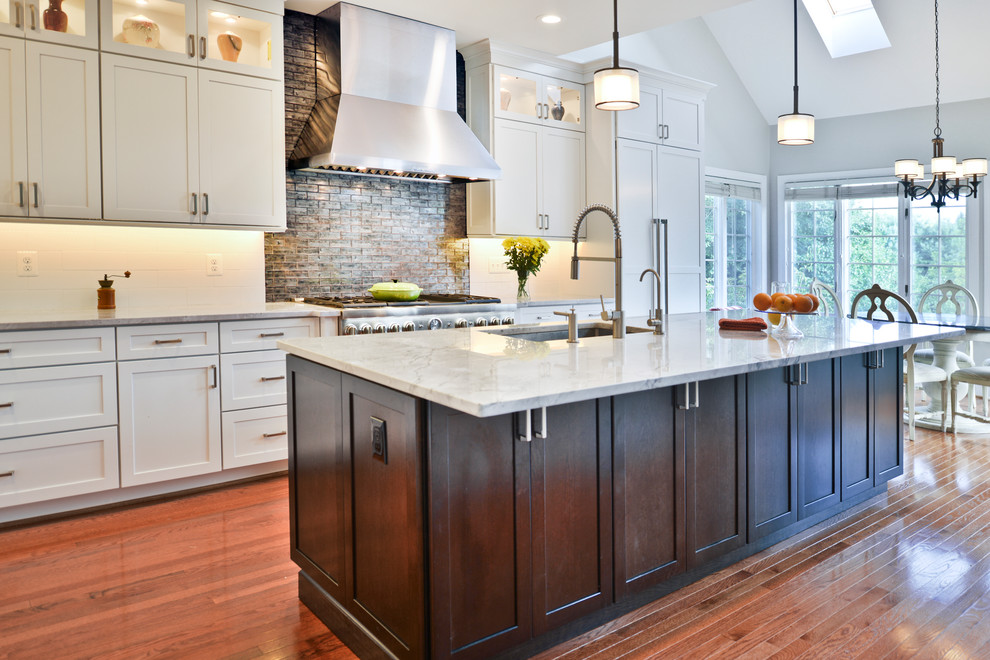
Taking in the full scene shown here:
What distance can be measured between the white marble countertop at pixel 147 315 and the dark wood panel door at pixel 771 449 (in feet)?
7.34

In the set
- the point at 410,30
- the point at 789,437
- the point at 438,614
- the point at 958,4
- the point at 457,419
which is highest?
the point at 958,4

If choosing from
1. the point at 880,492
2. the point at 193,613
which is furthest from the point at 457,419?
the point at 880,492

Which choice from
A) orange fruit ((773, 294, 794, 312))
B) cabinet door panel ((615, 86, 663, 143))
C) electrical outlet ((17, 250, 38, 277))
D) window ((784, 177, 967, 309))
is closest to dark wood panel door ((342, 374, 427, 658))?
orange fruit ((773, 294, 794, 312))

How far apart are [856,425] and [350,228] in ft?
10.3

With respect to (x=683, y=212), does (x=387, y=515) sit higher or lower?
lower

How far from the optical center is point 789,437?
9.17 ft

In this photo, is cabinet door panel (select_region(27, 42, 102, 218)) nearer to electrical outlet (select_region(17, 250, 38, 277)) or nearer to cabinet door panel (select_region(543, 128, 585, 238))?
electrical outlet (select_region(17, 250, 38, 277))

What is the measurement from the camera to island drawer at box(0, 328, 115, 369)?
3.07 m

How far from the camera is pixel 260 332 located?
12.2 ft

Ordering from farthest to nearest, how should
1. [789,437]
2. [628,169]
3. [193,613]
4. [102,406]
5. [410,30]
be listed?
[628,169], [410,30], [102,406], [789,437], [193,613]

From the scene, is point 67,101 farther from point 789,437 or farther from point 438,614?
point 789,437

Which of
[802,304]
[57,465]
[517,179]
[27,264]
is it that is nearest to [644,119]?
[517,179]

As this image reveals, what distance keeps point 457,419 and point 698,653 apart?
1.05 metres

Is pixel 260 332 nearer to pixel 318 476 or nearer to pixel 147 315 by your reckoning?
pixel 147 315
